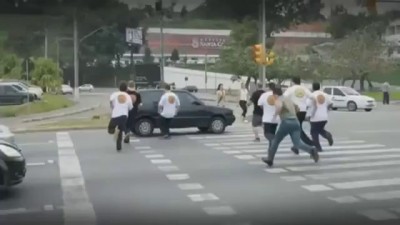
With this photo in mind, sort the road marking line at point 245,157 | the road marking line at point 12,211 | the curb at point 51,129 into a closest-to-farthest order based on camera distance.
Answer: the road marking line at point 12,211 < the road marking line at point 245,157 < the curb at point 51,129

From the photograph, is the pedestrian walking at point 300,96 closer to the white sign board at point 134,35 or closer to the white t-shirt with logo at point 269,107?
the white t-shirt with logo at point 269,107

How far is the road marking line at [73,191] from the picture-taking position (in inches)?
334

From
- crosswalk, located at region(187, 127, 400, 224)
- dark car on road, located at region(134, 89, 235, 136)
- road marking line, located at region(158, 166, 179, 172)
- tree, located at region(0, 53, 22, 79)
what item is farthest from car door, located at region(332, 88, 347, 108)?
tree, located at region(0, 53, 22, 79)

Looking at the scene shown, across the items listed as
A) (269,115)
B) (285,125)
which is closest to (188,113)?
(269,115)

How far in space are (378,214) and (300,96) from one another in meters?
5.27

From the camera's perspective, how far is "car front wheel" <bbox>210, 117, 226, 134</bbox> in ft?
65.0

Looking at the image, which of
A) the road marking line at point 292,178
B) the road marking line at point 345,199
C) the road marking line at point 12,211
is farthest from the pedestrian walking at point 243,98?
the road marking line at point 12,211

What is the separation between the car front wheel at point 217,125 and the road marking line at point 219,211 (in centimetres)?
1086

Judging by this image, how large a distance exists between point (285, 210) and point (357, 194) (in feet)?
4.95

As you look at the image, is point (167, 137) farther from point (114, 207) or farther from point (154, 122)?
point (114, 207)

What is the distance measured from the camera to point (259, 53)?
45.9ft

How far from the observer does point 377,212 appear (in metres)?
8.63

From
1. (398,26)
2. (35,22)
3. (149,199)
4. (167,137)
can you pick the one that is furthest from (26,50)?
(167,137)

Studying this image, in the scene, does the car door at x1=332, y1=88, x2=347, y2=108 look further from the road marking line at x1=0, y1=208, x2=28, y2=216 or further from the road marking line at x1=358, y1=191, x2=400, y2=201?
the road marking line at x1=0, y1=208, x2=28, y2=216
